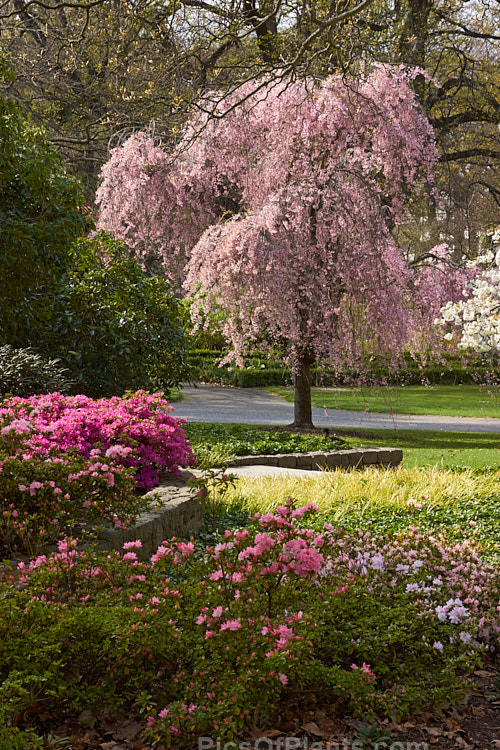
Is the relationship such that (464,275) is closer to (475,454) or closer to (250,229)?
(475,454)

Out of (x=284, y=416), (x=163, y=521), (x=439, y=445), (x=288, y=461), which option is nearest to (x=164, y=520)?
(x=163, y=521)

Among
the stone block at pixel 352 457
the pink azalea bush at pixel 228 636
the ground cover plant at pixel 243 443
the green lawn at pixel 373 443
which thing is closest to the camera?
the pink azalea bush at pixel 228 636

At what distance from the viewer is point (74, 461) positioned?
4.32 meters

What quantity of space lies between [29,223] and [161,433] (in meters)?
3.37

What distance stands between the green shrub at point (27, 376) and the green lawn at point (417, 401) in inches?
328

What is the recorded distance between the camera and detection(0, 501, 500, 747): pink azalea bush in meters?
2.40

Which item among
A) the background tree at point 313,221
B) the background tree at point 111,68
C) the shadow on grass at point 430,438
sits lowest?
the shadow on grass at point 430,438

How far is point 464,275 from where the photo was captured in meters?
12.5

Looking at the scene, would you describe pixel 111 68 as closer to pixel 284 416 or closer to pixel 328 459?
pixel 328 459

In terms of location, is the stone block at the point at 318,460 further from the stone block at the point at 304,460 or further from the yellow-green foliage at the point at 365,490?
the yellow-green foliage at the point at 365,490

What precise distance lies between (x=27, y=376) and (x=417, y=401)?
13088mm

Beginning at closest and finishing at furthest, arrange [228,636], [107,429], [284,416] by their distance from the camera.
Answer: [228,636] < [107,429] < [284,416]

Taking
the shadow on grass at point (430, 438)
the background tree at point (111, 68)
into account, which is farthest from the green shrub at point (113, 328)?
the shadow on grass at point (430, 438)

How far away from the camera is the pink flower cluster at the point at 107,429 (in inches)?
193
